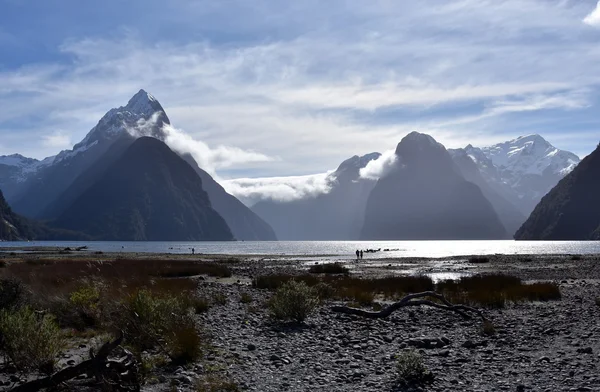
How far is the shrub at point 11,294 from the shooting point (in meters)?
15.8

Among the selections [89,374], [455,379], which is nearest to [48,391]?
[89,374]

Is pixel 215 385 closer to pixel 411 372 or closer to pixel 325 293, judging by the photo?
pixel 411 372

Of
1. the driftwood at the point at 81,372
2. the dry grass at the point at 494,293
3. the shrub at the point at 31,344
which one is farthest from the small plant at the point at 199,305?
the dry grass at the point at 494,293

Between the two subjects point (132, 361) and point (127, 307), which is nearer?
point (132, 361)

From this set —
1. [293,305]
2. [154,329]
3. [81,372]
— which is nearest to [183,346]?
[154,329]

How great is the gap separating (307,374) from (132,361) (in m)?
4.33

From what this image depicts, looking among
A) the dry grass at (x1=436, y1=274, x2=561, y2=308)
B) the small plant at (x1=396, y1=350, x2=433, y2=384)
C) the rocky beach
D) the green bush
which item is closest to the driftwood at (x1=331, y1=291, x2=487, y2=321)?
the rocky beach

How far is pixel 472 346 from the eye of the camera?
1593cm

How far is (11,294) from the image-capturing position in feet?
52.9

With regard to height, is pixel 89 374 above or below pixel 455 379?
above

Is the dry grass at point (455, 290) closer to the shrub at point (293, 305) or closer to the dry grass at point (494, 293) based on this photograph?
the dry grass at point (494, 293)

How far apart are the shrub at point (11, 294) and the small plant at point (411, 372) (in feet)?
38.7

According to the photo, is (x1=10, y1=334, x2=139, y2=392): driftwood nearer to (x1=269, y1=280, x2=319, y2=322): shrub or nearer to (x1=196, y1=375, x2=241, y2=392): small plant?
(x1=196, y1=375, x2=241, y2=392): small plant

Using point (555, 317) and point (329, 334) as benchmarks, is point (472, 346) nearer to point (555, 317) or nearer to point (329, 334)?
point (329, 334)
